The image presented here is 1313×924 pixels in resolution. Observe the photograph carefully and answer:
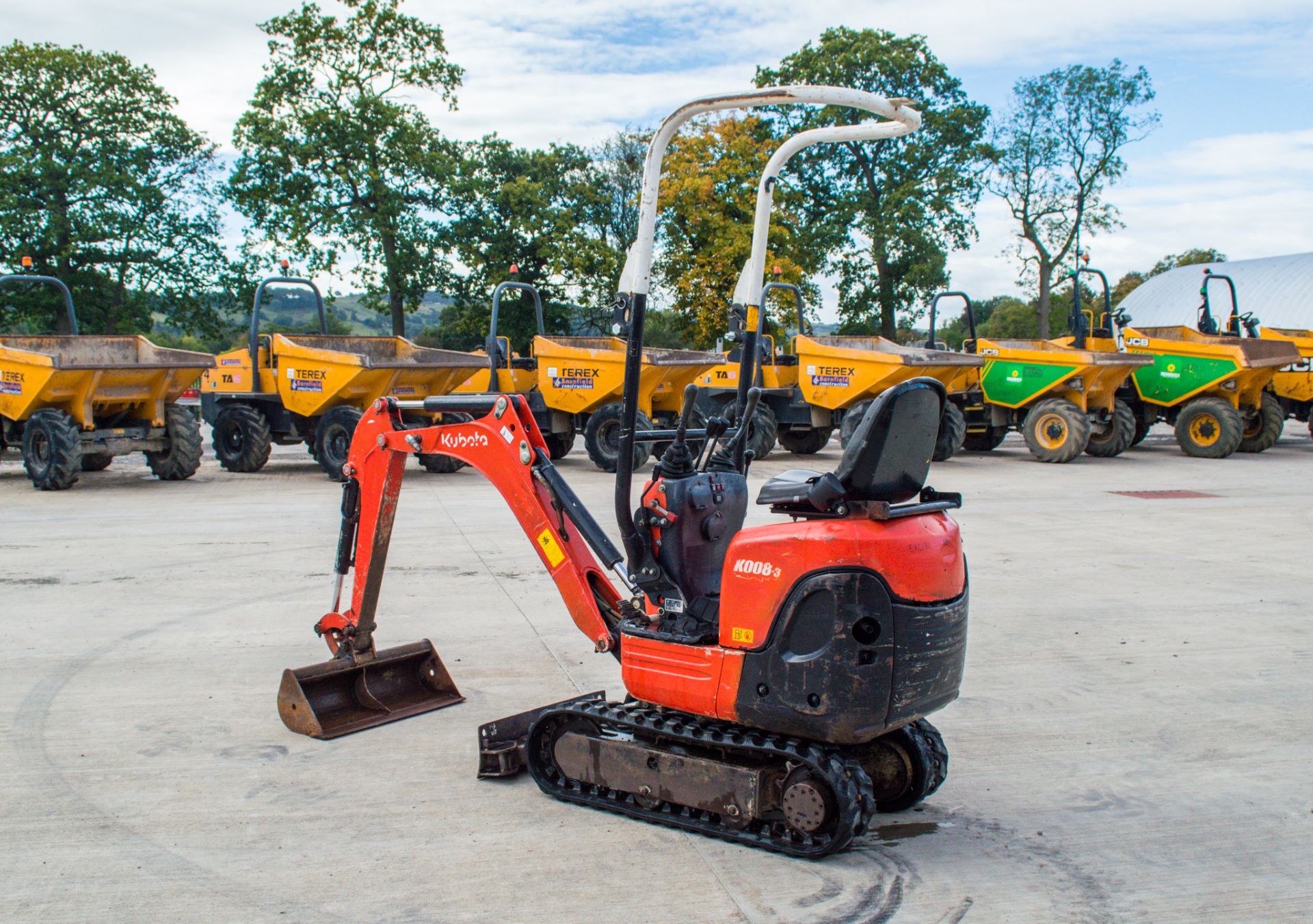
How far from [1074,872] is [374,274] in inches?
1355

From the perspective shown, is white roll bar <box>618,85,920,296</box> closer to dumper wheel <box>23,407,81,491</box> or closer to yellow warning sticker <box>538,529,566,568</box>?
yellow warning sticker <box>538,529,566,568</box>

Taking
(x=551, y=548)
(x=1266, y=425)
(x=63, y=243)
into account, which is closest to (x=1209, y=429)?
(x=1266, y=425)

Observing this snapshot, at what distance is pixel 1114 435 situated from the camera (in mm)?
18188

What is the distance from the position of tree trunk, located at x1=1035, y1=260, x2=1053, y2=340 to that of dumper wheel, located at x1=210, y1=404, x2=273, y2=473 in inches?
1117

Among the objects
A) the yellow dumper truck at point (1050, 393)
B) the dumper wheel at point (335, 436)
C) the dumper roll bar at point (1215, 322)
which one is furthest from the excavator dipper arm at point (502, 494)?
the dumper roll bar at point (1215, 322)

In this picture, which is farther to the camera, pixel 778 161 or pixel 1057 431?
pixel 1057 431

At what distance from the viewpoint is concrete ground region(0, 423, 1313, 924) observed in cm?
355

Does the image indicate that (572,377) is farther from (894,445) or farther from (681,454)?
(894,445)

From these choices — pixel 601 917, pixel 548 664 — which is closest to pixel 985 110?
pixel 548 664

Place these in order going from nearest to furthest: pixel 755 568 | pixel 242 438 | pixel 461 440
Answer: pixel 755 568
pixel 461 440
pixel 242 438

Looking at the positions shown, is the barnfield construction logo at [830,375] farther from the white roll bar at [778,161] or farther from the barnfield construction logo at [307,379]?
the white roll bar at [778,161]

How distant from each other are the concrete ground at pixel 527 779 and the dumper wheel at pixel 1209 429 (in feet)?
30.2

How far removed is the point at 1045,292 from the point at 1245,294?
40.3ft

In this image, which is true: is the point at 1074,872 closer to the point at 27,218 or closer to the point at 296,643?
the point at 296,643
